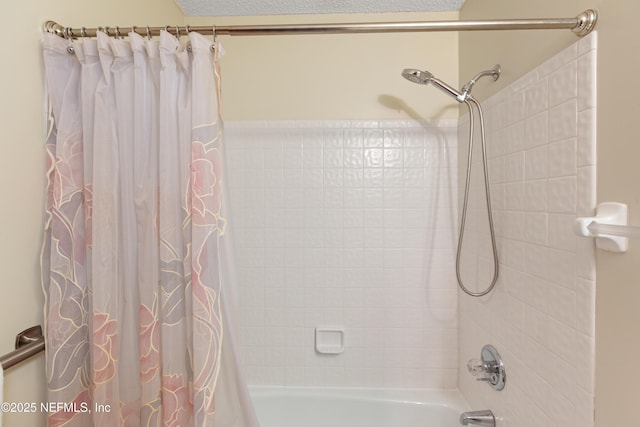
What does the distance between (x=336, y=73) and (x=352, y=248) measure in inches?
34.2

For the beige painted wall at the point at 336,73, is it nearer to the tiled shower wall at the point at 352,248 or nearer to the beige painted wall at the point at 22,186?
the tiled shower wall at the point at 352,248

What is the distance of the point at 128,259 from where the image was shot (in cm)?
87

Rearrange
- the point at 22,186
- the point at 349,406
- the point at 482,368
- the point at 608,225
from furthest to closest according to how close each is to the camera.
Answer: the point at 349,406, the point at 482,368, the point at 22,186, the point at 608,225

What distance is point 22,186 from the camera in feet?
2.67

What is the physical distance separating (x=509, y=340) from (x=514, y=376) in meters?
0.11

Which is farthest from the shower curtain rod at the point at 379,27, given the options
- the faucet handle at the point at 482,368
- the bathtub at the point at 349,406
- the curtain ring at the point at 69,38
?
the bathtub at the point at 349,406

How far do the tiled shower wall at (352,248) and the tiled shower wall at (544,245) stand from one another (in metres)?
0.30

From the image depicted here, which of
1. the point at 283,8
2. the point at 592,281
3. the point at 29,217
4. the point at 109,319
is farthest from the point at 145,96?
the point at 592,281

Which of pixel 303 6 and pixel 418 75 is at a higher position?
pixel 303 6

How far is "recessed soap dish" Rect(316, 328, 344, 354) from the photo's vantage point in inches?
59.9

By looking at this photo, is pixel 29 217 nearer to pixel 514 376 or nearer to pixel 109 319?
pixel 109 319

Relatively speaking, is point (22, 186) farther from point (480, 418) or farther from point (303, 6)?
point (480, 418)

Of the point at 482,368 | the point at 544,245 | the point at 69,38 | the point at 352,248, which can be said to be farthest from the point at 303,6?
the point at 482,368

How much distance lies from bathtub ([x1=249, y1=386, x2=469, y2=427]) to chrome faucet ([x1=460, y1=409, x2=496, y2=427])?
22 cm
